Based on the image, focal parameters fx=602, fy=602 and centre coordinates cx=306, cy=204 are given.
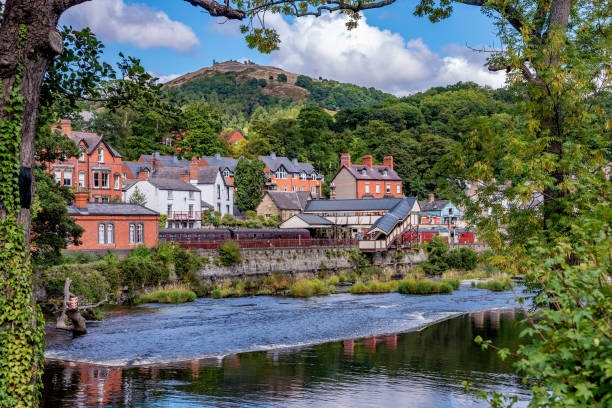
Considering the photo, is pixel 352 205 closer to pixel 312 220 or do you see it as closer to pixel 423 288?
pixel 312 220

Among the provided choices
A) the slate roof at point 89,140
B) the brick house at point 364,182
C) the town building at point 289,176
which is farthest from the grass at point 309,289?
the brick house at point 364,182

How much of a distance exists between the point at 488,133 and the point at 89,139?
202 feet

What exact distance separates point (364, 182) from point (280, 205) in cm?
1803

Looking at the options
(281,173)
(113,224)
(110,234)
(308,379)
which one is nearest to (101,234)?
(110,234)

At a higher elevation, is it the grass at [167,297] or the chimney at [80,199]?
the chimney at [80,199]

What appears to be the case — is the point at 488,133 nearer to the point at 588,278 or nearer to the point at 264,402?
the point at 588,278

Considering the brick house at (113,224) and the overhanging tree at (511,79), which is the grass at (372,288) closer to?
the brick house at (113,224)

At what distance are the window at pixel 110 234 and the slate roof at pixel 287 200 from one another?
35371mm

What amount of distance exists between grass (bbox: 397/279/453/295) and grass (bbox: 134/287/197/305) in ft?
50.2

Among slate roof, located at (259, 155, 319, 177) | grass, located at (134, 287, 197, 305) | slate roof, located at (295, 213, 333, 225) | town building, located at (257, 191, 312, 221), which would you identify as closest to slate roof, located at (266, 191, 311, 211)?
town building, located at (257, 191, 312, 221)

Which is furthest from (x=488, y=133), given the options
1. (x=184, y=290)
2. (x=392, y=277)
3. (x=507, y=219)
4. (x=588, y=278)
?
(x=392, y=277)

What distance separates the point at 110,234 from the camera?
4281cm

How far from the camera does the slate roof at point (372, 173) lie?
8988cm

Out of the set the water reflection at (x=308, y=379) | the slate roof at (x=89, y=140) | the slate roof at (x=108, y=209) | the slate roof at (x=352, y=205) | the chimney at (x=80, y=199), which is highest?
the slate roof at (x=89, y=140)
